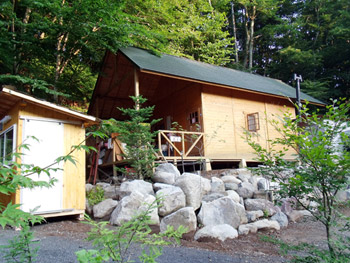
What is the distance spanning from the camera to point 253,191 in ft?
27.2

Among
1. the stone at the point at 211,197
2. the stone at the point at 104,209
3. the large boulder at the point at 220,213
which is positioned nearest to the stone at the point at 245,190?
the stone at the point at 211,197

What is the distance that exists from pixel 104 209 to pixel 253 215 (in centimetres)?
370

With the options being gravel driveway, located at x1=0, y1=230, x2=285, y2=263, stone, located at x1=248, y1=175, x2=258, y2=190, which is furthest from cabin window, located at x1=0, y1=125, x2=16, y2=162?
stone, located at x1=248, y1=175, x2=258, y2=190

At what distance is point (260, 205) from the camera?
7590 millimetres

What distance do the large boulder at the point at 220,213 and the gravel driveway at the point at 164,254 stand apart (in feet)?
5.04

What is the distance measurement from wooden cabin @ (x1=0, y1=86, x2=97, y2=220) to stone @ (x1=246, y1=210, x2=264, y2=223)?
4073 mm

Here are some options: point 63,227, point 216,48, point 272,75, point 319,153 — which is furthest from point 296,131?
point 272,75

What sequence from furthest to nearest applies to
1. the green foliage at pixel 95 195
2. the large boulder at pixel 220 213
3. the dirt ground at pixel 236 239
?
the green foliage at pixel 95 195 < the large boulder at pixel 220 213 < the dirt ground at pixel 236 239

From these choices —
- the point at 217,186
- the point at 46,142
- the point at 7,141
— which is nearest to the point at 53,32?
the point at 7,141

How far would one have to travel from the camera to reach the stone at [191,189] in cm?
685

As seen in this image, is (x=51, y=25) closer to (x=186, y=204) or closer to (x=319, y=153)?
(x=186, y=204)

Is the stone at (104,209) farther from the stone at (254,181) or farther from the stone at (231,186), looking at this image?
the stone at (254,181)

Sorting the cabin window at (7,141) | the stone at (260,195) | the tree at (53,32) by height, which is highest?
the tree at (53,32)

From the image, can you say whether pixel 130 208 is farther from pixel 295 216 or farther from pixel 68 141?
pixel 295 216
